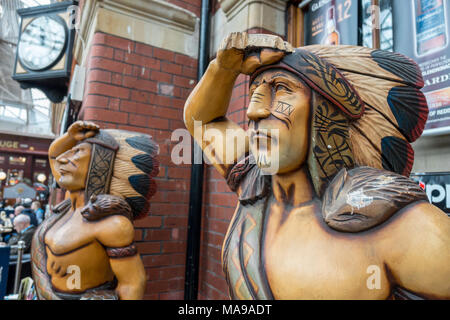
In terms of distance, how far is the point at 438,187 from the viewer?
1301 millimetres

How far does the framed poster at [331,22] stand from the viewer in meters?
1.72

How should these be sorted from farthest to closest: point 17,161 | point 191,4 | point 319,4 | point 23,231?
point 17,161 < point 23,231 < point 191,4 < point 319,4

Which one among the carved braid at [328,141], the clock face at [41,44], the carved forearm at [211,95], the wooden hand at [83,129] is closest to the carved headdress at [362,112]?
the carved braid at [328,141]

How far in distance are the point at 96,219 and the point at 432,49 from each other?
71.1 inches

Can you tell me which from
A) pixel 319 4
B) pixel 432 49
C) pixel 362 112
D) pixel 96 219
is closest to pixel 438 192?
pixel 432 49

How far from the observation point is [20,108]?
1256 cm

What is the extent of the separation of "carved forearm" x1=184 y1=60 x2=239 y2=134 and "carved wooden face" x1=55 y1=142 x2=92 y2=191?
0.83 m

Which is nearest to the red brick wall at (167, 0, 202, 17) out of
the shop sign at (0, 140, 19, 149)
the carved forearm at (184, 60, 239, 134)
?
the carved forearm at (184, 60, 239, 134)

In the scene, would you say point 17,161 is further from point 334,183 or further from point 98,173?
point 334,183

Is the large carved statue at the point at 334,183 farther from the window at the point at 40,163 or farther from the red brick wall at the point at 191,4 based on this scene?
the window at the point at 40,163

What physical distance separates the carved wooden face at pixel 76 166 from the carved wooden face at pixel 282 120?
1.13 m

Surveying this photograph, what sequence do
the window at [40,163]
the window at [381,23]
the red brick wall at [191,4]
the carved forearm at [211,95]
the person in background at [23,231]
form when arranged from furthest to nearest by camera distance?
the window at [40,163], the person in background at [23,231], the red brick wall at [191,4], the window at [381,23], the carved forearm at [211,95]
